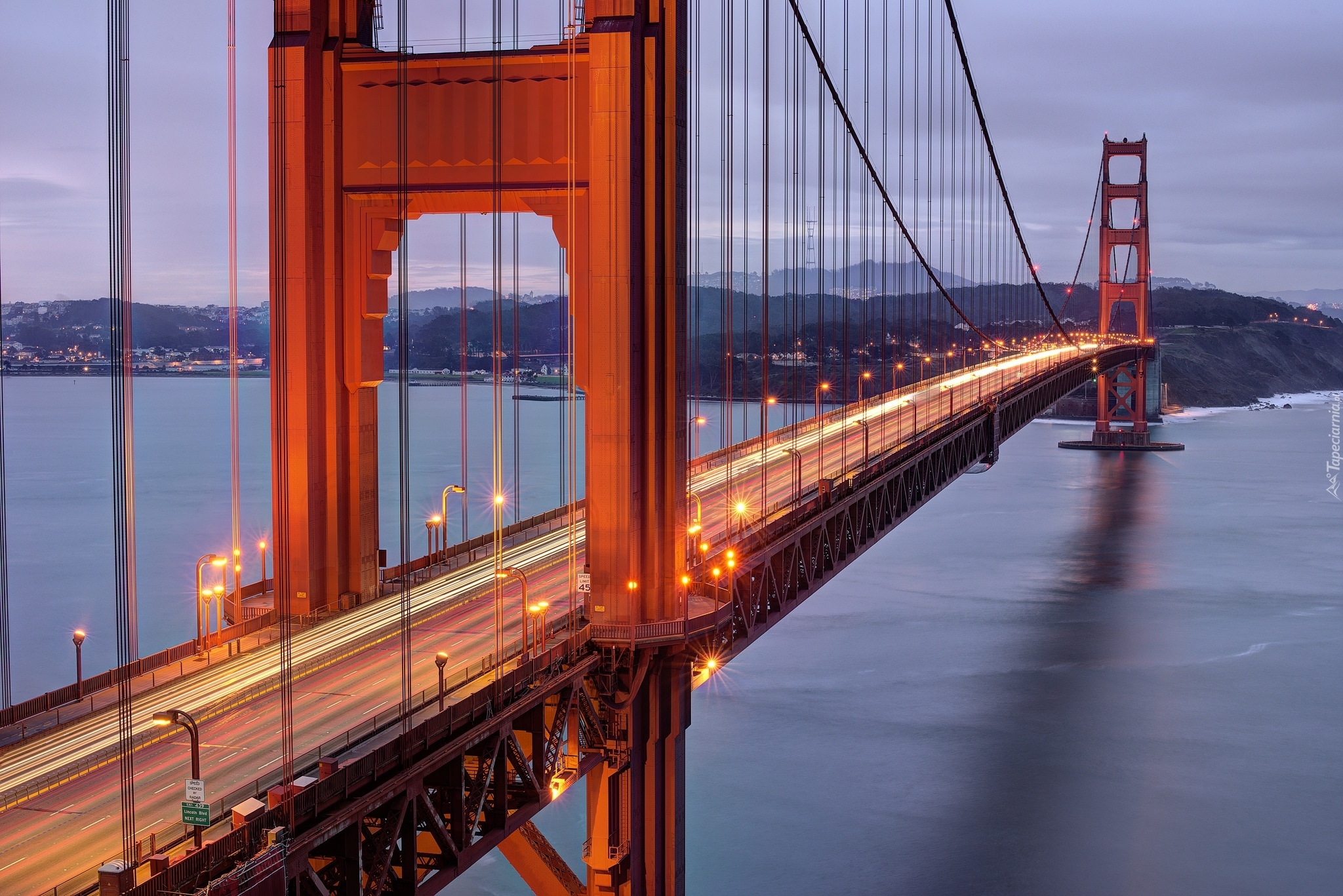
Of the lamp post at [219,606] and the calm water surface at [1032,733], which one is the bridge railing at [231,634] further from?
the calm water surface at [1032,733]

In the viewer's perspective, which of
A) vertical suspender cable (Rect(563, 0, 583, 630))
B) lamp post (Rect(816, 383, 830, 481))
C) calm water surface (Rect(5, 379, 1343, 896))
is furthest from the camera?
lamp post (Rect(816, 383, 830, 481))

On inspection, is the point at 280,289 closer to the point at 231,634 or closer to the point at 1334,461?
the point at 231,634

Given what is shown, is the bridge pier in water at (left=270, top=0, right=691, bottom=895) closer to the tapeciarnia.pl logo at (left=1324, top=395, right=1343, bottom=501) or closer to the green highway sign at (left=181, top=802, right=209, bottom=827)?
the green highway sign at (left=181, top=802, right=209, bottom=827)

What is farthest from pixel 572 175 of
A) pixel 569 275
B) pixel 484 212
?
pixel 484 212

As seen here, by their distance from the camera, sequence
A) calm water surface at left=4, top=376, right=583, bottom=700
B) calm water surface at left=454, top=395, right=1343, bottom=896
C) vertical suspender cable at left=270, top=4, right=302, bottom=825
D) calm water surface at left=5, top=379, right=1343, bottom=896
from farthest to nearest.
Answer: calm water surface at left=4, top=376, right=583, bottom=700 → calm water surface at left=5, top=379, right=1343, bottom=896 → calm water surface at left=454, top=395, right=1343, bottom=896 → vertical suspender cable at left=270, top=4, right=302, bottom=825

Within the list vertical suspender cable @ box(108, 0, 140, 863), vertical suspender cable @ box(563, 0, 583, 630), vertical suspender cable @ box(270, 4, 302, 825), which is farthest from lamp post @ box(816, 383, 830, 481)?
vertical suspender cable @ box(108, 0, 140, 863)
